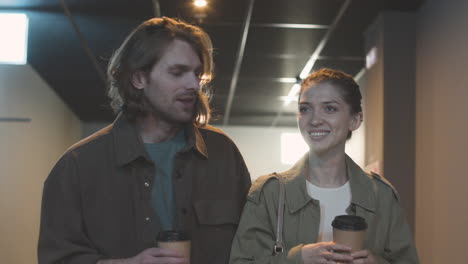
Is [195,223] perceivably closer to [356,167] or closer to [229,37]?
[356,167]

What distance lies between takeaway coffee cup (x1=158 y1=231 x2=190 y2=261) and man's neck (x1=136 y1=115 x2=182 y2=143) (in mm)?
552

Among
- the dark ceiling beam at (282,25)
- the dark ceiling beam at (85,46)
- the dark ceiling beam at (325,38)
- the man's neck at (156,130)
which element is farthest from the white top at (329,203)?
the dark ceiling beam at (85,46)

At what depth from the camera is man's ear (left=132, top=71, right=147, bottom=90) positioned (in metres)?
2.45

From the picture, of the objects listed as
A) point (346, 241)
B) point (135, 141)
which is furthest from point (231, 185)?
point (346, 241)

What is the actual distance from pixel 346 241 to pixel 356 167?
1.99 ft

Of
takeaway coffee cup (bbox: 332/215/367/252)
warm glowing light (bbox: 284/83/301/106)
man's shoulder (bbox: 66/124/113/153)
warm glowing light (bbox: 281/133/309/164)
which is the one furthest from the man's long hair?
warm glowing light (bbox: 281/133/309/164)

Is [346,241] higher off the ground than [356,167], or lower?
lower

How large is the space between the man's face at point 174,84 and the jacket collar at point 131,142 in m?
0.10

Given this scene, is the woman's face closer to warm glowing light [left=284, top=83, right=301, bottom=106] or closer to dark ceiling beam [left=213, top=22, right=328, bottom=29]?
dark ceiling beam [left=213, top=22, right=328, bottom=29]

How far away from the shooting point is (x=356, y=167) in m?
2.43

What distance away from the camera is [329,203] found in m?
2.30

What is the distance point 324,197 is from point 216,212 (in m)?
0.41

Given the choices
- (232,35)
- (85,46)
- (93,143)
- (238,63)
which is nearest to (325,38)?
(232,35)

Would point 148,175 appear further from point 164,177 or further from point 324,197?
point 324,197
